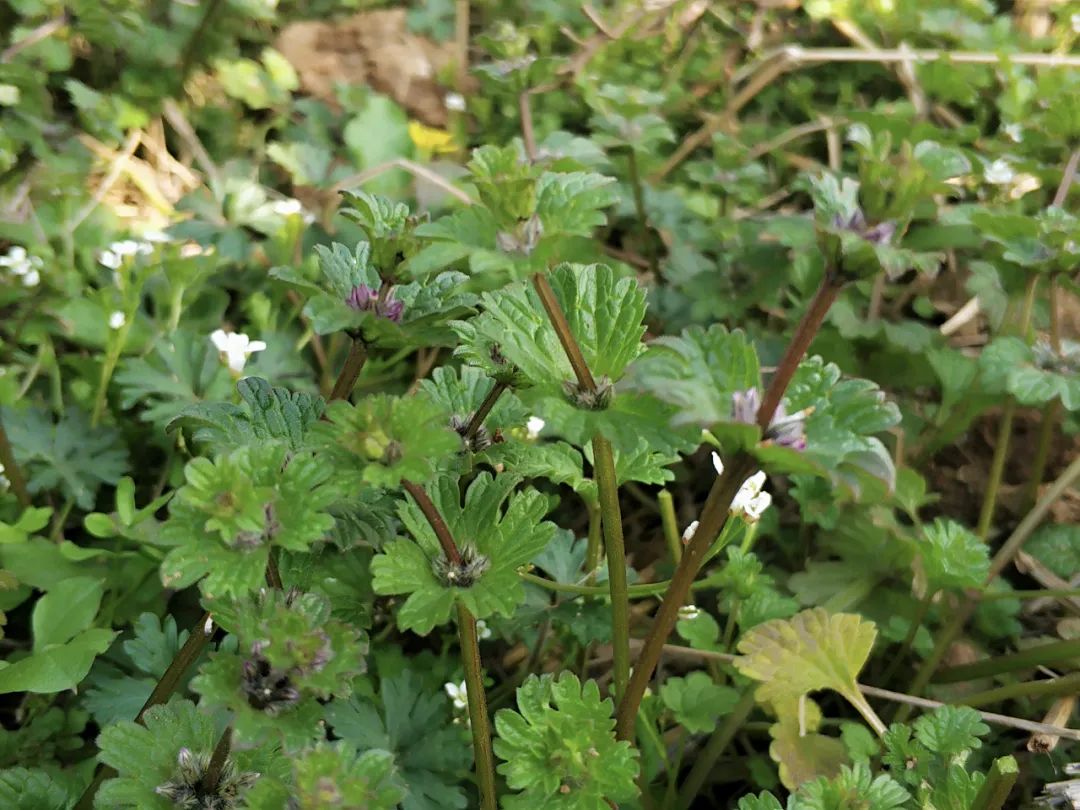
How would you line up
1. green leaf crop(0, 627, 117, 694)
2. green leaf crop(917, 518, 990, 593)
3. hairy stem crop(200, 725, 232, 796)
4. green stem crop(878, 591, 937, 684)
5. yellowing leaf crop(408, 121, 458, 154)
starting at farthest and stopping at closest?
yellowing leaf crop(408, 121, 458, 154) < green stem crop(878, 591, 937, 684) < green leaf crop(917, 518, 990, 593) < green leaf crop(0, 627, 117, 694) < hairy stem crop(200, 725, 232, 796)

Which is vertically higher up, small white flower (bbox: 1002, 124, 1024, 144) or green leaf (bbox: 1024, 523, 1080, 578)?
small white flower (bbox: 1002, 124, 1024, 144)

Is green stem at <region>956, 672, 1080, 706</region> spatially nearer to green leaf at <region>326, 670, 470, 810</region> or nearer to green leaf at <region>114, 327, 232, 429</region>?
green leaf at <region>326, 670, 470, 810</region>

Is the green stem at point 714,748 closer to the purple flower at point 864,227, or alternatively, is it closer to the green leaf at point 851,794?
the green leaf at point 851,794

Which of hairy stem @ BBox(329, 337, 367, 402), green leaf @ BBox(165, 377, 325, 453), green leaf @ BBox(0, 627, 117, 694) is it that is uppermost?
hairy stem @ BBox(329, 337, 367, 402)

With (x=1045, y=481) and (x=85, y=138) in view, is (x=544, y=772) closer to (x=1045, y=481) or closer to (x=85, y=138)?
(x=1045, y=481)

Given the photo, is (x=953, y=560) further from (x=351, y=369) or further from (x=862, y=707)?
(x=351, y=369)

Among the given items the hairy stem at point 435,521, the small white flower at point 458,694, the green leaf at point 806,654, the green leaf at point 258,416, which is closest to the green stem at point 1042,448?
the green leaf at point 806,654

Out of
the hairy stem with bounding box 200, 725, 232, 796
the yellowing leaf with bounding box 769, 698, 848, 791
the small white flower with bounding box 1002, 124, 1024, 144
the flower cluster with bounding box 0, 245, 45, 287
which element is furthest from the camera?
the small white flower with bounding box 1002, 124, 1024, 144

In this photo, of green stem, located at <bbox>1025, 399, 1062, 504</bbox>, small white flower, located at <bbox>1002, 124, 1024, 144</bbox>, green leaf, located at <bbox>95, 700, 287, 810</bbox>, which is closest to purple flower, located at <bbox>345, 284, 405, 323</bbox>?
green leaf, located at <bbox>95, 700, 287, 810</bbox>
